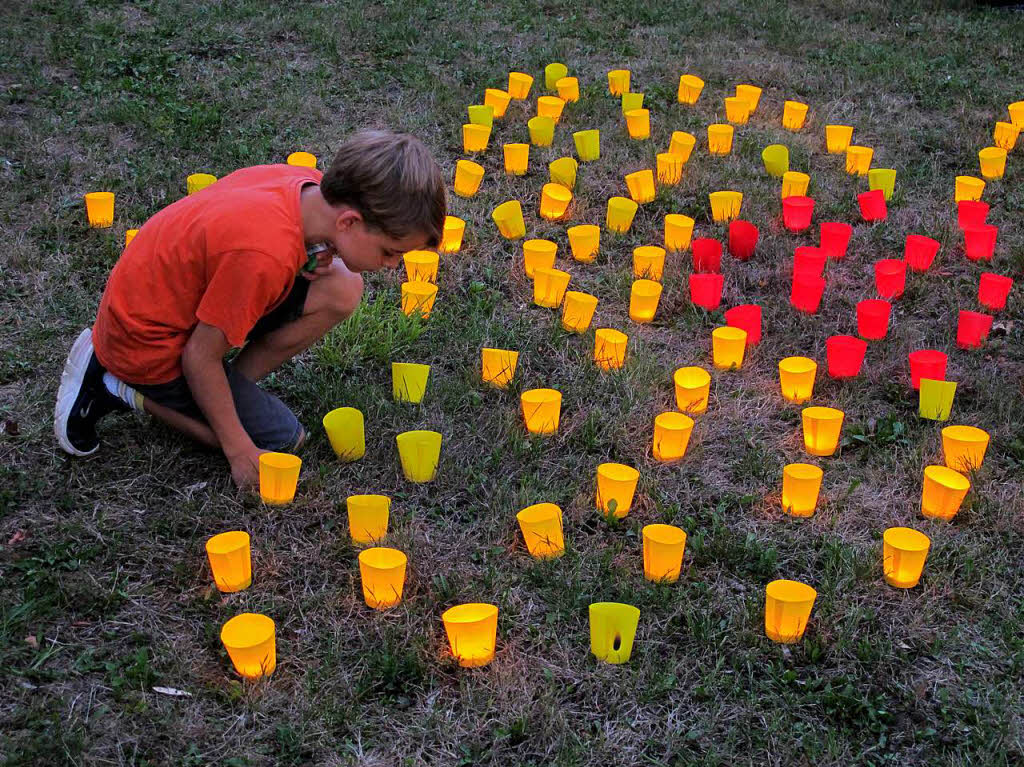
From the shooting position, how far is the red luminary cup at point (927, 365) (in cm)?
328

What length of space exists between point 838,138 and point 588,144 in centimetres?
126

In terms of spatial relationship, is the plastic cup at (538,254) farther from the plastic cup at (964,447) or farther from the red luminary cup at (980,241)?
the red luminary cup at (980,241)

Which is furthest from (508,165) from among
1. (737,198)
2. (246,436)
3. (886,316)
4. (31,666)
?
(31,666)

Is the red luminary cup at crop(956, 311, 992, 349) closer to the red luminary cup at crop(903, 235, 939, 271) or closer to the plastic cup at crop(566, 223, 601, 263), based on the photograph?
the red luminary cup at crop(903, 235, 939, 271)

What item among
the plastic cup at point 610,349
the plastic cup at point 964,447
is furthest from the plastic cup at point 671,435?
the plastic cup at point 964,447

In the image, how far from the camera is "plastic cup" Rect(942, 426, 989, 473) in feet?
9.75

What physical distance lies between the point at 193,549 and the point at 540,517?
0.93 metres

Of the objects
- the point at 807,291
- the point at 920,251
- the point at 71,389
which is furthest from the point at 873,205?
the point at 71,389

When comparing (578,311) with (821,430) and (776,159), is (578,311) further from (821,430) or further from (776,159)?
(776,159)

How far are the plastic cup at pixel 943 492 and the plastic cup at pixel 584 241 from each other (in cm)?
170

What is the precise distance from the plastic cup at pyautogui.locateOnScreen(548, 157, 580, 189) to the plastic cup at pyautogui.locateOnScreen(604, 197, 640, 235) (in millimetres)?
309

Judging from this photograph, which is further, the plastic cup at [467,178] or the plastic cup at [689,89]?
the plastic cup at [689,89]

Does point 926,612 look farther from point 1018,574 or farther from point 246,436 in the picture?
point 246,436

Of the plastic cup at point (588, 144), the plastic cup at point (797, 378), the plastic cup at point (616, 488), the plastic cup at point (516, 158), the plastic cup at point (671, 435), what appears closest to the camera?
the plastic cup at point (616, 488)
